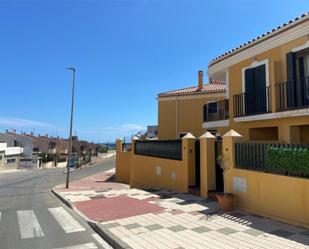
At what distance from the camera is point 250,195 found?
9.92 m

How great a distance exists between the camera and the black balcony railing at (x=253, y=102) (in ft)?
45.3

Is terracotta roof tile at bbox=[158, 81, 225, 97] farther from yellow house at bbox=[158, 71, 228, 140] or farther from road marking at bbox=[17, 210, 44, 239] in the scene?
road marking at bbox=[17, 210, 44, 239]

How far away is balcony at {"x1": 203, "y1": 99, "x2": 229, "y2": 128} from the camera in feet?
56.0

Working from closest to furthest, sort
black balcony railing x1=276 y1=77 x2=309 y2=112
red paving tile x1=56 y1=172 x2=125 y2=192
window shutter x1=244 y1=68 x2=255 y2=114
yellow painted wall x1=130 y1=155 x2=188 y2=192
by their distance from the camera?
black balcony railing x1=276 y1=77 x2=309 y2=112
window shutter x1=244 y1=68 x2=255 y2=114
yellow painted wall x1=130 y1=155 x2=188 y2=192
red paving tile x1=56 y1=172 x2=125 y2=192

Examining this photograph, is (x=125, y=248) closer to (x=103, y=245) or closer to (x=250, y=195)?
(x=103, y=245)

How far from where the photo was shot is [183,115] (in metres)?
30.0

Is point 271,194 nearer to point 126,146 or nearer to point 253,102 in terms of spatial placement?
point 253,102

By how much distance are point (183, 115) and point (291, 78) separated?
17580mm

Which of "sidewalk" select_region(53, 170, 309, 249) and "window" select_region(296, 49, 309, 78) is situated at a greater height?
"window" select_region(296, 49, 309, 78)

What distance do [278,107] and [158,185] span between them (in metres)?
8.05

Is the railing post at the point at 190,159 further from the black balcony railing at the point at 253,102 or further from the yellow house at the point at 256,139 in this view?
the black balcony railing at the point at 253,102

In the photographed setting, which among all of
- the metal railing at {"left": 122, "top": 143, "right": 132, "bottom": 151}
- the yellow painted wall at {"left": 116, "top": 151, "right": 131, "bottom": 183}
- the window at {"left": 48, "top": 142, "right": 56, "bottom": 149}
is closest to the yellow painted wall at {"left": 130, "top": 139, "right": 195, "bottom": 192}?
the yellow painted wall at {"left": 116, "top": 151, "right": 131, "bottom": 183}

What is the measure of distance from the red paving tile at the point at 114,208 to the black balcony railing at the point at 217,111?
22.9 feet

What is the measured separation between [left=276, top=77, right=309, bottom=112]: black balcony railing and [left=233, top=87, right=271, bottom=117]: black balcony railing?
55 cm
